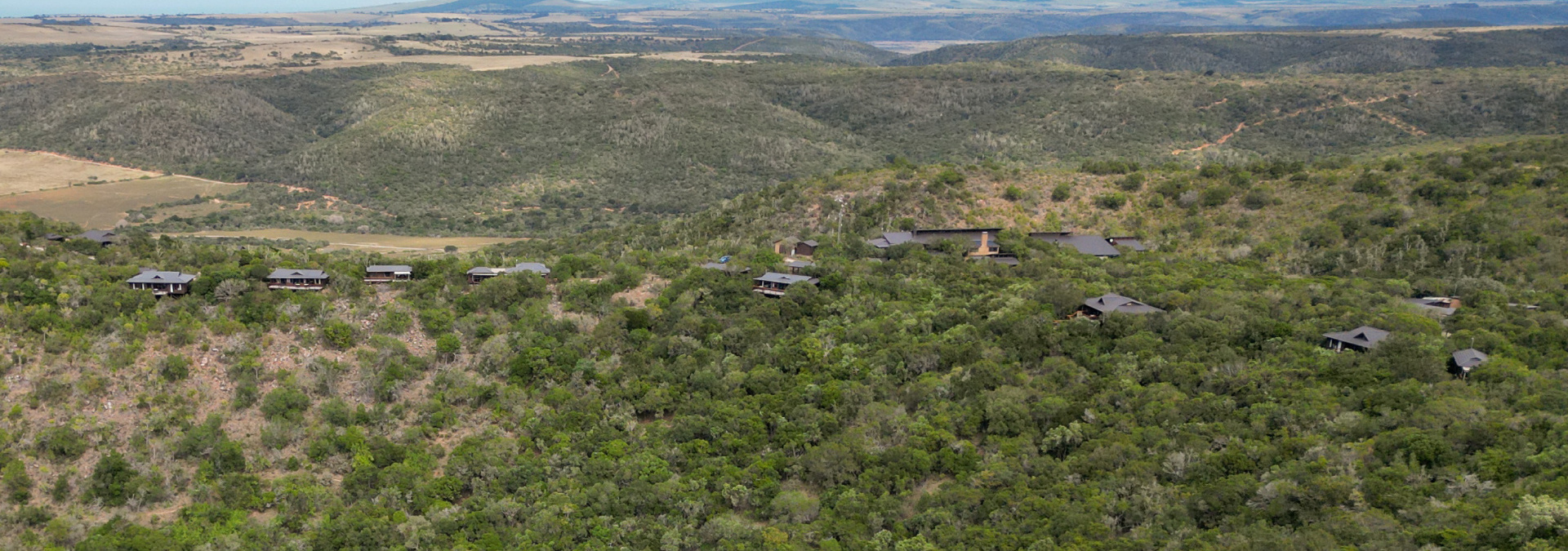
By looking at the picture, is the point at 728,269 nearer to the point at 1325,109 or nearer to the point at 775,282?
the point at 775,282

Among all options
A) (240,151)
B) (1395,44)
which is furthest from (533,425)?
(1395,44)

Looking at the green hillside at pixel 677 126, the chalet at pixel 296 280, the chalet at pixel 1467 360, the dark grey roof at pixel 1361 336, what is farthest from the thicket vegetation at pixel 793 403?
the green hillside at pixel 677 126

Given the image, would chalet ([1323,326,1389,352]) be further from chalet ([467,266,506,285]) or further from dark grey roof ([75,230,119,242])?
dark grey roof ([75,230,119,242])

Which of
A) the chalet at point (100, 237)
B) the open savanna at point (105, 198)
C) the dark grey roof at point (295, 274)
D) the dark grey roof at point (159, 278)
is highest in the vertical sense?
the chalet at point (100, 237)

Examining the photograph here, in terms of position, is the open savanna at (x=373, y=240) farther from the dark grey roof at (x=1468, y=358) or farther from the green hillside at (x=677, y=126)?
the dark grey roof at (x=1468, y=358)

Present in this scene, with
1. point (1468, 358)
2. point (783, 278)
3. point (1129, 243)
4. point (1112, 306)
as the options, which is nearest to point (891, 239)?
point (783, 278)

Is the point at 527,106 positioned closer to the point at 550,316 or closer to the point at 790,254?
the point at 790,254
